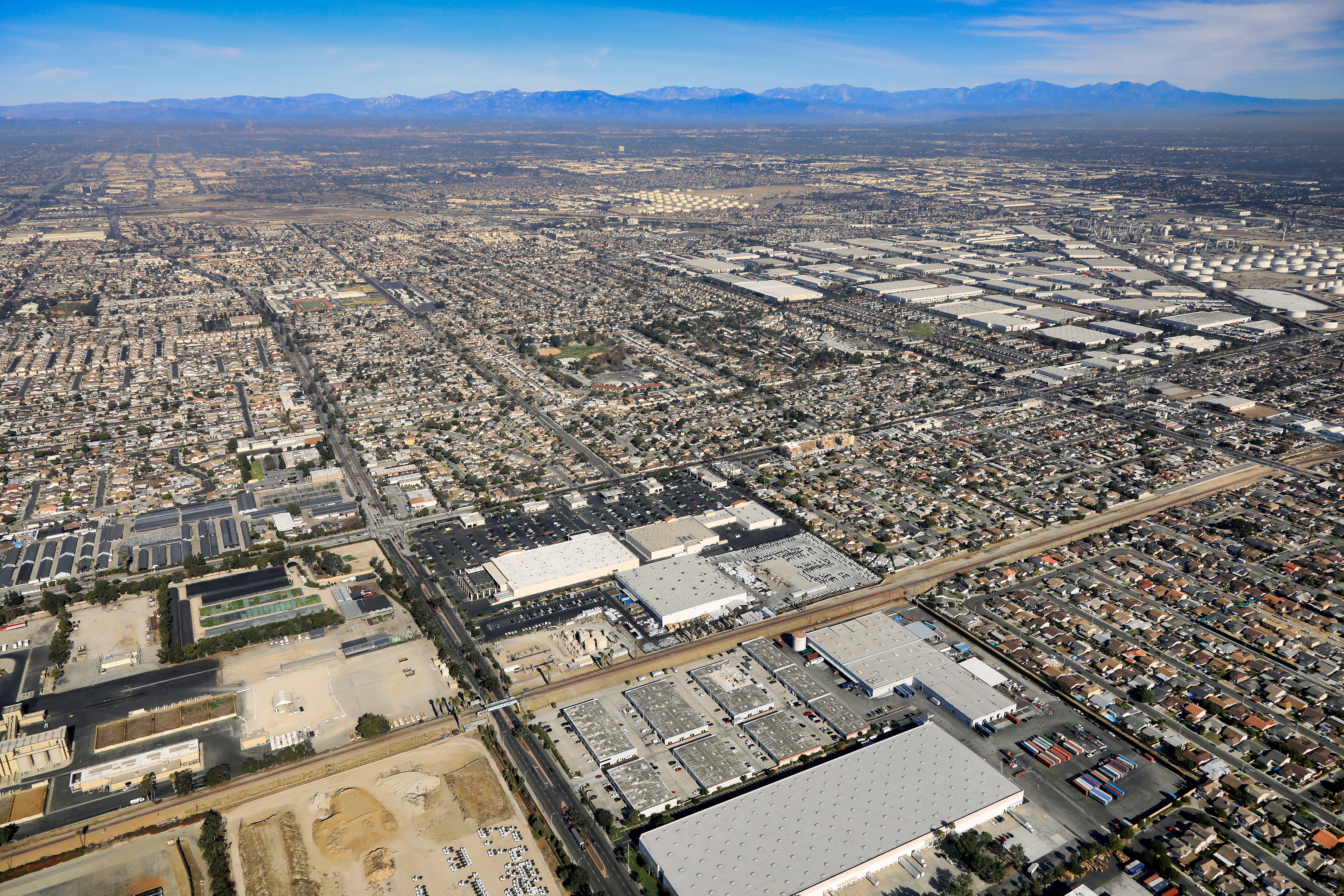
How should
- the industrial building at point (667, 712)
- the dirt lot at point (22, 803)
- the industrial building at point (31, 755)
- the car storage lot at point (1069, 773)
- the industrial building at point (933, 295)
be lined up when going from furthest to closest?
the industrial building at point (933, 295) → the industrial building at point (667, 712) → the industrial building at point (31, 755) → the car storage lot at point (1069, 773) → the dirt lot at point (22, 803)

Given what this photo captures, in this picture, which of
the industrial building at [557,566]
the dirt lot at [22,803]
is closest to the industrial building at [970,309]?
the industrial building at [557,566]

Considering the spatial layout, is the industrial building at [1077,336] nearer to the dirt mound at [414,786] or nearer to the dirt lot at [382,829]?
the dirt lot at [382,829]

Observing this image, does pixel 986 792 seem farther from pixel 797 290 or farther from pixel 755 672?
pixel 797 290

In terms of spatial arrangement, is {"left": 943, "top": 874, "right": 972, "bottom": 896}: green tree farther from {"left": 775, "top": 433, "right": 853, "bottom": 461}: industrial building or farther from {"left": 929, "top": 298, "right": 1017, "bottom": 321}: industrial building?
{"left": 929, "top": 298, "right": 1017, "bottom": 321}: industrial building

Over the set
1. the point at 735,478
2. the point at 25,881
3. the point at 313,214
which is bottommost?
the point at 25,881

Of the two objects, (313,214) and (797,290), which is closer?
(797,290)

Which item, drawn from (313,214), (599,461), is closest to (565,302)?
(599,461)

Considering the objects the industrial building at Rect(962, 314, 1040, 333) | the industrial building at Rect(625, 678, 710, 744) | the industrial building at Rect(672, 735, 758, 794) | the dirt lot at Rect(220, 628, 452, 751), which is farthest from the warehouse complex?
the industrial building at Rect(962, 314, 1040, 333)
